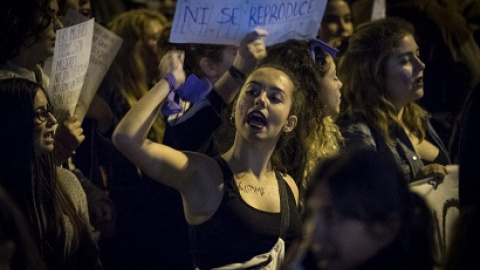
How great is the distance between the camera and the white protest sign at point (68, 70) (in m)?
4.96

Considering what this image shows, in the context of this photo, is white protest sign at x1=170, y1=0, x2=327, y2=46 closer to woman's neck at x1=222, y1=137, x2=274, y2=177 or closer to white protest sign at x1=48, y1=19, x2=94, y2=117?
white protest sign at x1=48, y1=19, x2=94, y2=117

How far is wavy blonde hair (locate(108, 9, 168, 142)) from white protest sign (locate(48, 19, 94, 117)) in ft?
4.19

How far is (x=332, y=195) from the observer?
11.3 ft

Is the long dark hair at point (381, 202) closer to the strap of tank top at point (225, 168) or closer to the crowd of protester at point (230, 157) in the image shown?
the crowd of protester at point (230, 157)

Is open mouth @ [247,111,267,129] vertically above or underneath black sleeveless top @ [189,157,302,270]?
above

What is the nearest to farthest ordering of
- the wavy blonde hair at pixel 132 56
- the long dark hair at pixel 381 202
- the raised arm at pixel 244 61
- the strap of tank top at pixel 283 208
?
the long dark hair at pixel 381 202, the strap of tank top at pixel 283 208, the raised arm at pixel 244 61, the wavy blonde hair at pixel 132 56

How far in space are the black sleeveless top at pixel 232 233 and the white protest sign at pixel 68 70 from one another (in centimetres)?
77

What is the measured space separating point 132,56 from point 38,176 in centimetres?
216

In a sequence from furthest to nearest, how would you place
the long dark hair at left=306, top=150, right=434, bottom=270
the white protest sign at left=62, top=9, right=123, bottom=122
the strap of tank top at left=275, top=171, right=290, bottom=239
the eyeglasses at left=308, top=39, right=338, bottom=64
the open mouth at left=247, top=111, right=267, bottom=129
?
the white protest sign at left=62, top=9, right=123, bottom=122, the eyeglasses at left=308, top=39, right=338, bottom=64, the open mouth at left=247, top=111, right=267, bottom=129, the strap of tank top at left=275, top=171, right=290, bottom=239, the long dark hair at left=306, top=150, right=434, bottom=270

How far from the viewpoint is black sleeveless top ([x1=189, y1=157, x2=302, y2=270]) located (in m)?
4.48

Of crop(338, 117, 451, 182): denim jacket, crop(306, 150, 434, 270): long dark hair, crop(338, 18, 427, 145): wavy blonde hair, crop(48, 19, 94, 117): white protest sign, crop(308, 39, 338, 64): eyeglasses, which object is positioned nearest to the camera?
crop(306, 150, 434, 270): long dark hair

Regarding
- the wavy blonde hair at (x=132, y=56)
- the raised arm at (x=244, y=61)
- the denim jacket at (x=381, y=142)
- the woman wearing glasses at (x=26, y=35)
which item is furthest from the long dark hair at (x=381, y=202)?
the wavy blonde hair at (x=132, y=56)

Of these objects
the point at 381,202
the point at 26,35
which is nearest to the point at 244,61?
the point at 26,35

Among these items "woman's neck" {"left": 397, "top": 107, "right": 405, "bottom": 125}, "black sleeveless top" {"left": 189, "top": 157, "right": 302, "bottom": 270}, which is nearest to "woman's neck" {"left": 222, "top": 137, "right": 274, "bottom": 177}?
"black sleeveless top" {"left": 189, "top": 157, "right": 302, "bottom": 270}
